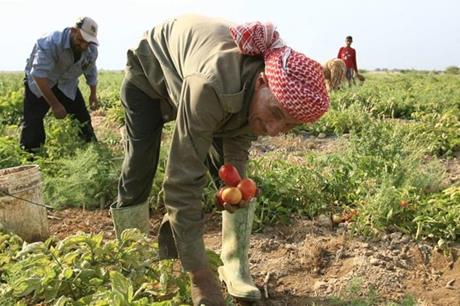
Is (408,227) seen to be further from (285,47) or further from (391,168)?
(285,47)

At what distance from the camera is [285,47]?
2117 millimetres

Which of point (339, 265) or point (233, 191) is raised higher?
point (233, 191)

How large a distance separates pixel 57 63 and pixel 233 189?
10.8ft

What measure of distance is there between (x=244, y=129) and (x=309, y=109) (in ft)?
1.20

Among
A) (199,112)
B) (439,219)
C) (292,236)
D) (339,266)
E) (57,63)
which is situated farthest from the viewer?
(57,63)

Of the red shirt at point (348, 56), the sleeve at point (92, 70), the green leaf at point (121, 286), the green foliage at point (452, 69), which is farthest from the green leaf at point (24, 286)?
the green foliage at point (452, 69)

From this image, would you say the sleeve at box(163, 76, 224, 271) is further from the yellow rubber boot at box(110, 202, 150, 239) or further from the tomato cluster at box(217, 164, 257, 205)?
the yellow rubber boot at box(110, 202, 150, 239)

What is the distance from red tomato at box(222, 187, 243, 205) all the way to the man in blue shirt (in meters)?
3.03

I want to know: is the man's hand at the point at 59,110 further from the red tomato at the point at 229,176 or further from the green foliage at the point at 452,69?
the green foliage at the point at 452,69

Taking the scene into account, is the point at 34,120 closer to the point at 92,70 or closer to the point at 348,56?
the point at 92,70

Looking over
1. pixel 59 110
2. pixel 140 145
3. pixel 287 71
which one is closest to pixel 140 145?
pixel 140 145

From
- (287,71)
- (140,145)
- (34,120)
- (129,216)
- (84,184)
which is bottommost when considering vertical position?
(84,184)

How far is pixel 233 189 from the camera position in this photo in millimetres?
2303

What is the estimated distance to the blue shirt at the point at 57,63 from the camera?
15.9ft
